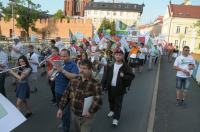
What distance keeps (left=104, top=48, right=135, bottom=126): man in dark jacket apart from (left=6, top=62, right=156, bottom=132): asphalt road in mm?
383

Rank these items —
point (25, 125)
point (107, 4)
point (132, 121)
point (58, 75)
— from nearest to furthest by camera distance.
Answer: point (58, 75), point (25, 125), point (132, 121), point (107, 4)

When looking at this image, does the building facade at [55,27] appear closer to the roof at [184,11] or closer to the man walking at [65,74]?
the roof at [184,11]

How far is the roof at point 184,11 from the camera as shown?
86188 mm

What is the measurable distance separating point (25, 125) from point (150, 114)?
3.13m

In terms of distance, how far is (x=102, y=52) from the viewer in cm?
1184

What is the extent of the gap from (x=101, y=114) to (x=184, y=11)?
8541cm

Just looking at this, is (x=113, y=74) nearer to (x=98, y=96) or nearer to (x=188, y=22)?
(x=98, y=96)

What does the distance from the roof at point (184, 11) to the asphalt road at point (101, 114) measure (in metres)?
79.1

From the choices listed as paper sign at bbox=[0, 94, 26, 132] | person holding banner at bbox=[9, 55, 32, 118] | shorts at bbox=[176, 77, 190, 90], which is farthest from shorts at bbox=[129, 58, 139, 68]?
paper sign at bbox=[0, 94, 26, 132]

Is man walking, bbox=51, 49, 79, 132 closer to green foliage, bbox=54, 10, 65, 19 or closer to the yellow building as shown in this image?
the yellow building

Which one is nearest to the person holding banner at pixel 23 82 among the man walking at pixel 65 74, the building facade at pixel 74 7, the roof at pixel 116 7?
the man walking at pixel 65 74

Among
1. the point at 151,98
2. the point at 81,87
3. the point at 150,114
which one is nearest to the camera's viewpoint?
the point at 81,87

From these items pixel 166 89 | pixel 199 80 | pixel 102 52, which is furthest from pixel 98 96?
pixel 199 80

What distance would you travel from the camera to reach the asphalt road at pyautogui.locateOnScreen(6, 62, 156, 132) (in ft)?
21.5
